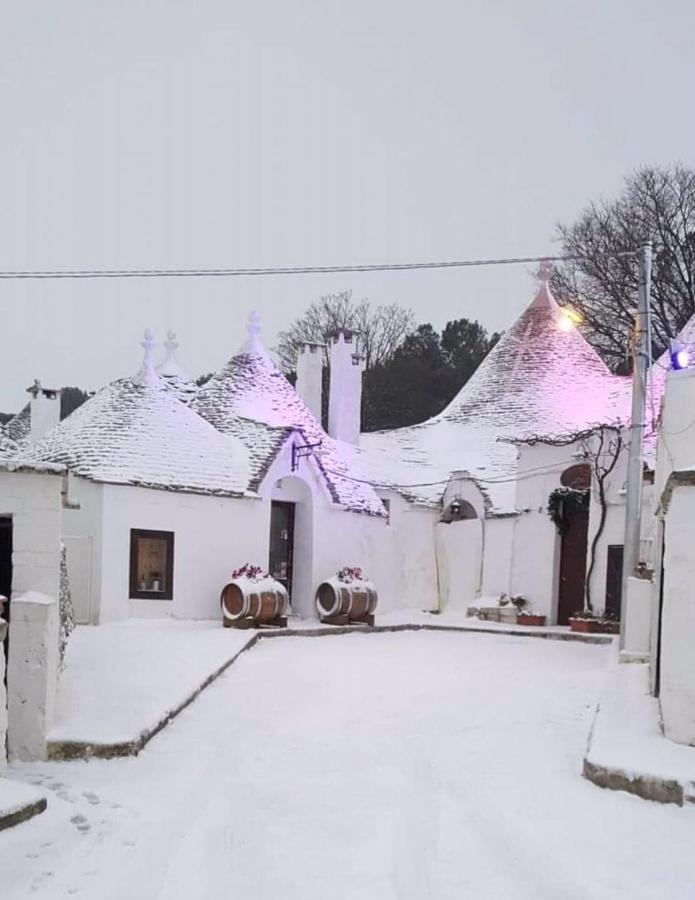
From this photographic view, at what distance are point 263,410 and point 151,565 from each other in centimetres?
529

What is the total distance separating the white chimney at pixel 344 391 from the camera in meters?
24.9

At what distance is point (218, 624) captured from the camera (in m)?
17.0

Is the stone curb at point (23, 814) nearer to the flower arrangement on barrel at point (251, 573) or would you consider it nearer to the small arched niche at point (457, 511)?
the flower arrangement on barrel at point (251, 573)


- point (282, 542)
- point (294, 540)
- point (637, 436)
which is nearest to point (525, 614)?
point (294, 540)

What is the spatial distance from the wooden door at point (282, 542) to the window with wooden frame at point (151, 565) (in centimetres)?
297

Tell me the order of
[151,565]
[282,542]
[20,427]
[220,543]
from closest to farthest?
[151,565], [220,543], [282,542], [20,427]

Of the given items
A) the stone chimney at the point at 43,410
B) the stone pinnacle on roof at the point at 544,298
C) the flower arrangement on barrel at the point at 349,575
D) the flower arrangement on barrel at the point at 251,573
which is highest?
the stone pinnacle on roof at the point at 544,298

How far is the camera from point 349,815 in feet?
19.9

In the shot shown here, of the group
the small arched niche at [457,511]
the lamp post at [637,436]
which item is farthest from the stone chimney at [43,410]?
the lamp post at [637,436]

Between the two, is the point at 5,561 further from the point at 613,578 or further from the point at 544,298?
the point at 544,298

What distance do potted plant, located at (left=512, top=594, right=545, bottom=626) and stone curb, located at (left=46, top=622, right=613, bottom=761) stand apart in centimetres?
122

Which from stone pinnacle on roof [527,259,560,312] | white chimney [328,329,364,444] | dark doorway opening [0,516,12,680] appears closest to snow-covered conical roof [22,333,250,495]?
white chimney [328,329,364,444]

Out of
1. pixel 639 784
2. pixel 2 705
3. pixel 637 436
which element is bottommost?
pixel 639 784

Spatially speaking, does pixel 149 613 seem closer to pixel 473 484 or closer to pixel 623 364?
pixel 473 484
